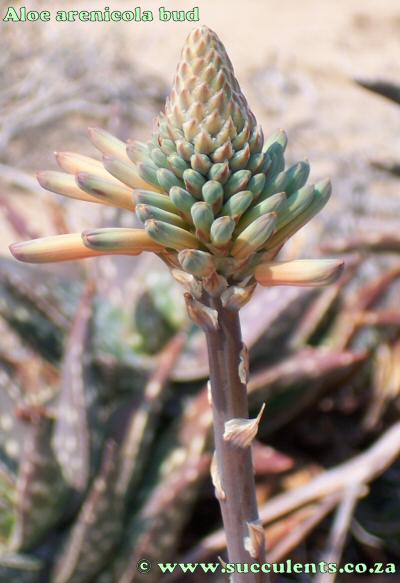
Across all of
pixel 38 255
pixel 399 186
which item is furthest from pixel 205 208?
pixel 399 186

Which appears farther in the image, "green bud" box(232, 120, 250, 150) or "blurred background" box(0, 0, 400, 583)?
"blurred background" box(0, 0, 400, 583)

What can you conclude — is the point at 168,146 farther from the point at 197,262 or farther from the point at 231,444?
the point at 231,444

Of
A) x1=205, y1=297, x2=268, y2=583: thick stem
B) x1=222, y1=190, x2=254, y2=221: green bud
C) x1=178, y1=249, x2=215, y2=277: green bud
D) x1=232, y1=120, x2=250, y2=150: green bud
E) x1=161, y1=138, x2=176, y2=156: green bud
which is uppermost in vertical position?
x1=232, y1=120, x2=250, y2=150: green bud

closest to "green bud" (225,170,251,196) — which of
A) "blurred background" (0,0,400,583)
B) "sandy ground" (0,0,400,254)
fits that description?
"blurred background" (0,0,400,583)

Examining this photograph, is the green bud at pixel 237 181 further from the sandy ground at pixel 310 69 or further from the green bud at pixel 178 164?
the sandy ground at pixel 310 69

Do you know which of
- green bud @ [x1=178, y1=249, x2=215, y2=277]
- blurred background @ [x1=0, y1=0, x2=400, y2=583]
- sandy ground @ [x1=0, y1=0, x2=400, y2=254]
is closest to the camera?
green bud @ [x1=178, y1=249, x2=215, y2=277]

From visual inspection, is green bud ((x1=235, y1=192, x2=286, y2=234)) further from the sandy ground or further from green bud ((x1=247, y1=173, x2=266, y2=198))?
the sandy ground

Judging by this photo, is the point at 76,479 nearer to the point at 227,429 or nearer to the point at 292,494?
the point at 292,494

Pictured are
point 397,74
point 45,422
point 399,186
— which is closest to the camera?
point 45,422
